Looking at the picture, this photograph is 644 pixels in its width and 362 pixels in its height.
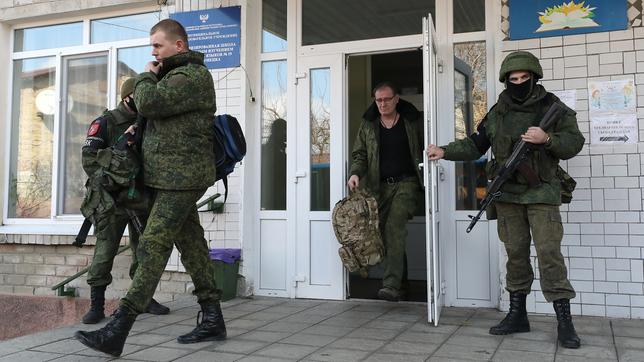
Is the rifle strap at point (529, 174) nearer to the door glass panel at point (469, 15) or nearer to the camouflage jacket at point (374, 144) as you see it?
the camouflage jacket at point (374, 144)

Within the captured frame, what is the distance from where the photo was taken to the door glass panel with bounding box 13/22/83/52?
21.2ft

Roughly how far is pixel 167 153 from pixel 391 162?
2201 mm

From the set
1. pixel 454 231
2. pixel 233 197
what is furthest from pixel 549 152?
pixel 233 197

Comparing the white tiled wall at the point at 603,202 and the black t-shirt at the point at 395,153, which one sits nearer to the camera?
the white tiled wall at the point at 603,202

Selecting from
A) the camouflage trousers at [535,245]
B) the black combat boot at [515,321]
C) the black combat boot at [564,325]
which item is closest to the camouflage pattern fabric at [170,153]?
the camouflage trousers at [535,245]

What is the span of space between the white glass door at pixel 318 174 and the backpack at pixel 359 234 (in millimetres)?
482

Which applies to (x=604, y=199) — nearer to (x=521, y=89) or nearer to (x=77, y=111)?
(x=521, y=89)

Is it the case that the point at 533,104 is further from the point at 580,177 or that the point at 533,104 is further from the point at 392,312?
the point at 392,312

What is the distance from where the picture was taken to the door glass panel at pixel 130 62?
6098 millimetres

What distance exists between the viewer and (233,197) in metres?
5.33

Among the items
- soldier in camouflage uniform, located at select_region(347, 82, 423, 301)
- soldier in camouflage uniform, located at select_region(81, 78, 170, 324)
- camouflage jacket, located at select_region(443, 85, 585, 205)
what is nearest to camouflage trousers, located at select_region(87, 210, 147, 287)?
soldier in camouflage uniform, located at select_region(81, 78, 170, 324)

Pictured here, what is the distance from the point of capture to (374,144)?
4895 mm

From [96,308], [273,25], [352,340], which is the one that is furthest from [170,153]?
[273,25]

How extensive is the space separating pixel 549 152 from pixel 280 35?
295 cm
